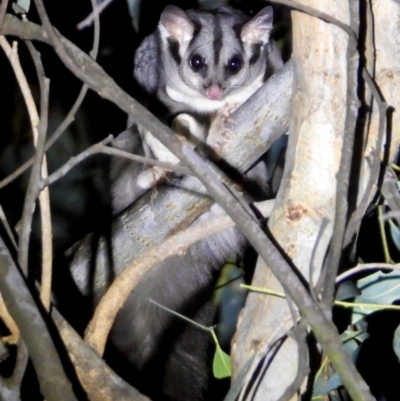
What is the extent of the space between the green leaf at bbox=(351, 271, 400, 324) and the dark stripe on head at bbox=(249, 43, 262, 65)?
148cm

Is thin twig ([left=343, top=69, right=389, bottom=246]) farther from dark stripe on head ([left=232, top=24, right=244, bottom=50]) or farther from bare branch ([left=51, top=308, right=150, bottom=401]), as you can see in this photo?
dark stripe on head ([left=232, top=24, right=244, bottom=50])

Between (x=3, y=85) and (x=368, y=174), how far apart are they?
7.05 feet

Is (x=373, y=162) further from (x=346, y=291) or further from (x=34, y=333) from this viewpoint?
(x=34, y=333)

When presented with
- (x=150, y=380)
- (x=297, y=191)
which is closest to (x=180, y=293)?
(x=150, y=380)

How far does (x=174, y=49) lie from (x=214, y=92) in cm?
33

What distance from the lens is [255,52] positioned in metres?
2.77

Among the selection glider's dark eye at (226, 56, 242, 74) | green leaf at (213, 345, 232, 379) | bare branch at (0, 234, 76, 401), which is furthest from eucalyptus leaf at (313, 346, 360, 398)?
glider's dark eye at (226, 56, 242, 74)

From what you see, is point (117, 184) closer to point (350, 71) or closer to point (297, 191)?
point (297, 191)

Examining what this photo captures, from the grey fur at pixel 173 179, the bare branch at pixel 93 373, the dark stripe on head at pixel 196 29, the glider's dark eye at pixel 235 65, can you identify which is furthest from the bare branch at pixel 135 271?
the dark stripe on head at pixel 196 29

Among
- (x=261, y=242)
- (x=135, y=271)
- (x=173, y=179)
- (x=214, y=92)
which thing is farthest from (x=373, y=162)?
(x=214, y=92)

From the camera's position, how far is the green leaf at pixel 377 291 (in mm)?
1427

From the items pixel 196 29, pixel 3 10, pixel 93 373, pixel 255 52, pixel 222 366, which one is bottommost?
pixel 222 366

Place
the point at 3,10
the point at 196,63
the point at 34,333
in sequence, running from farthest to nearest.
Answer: the point at 196,63 < the point at 3,10 < the point at 34,333

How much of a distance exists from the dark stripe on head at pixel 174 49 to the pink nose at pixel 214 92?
240mm
